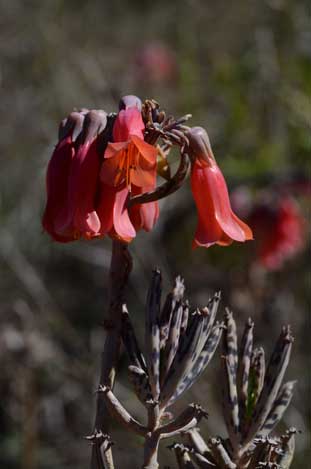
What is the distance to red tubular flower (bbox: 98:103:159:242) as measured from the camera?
1297 mm

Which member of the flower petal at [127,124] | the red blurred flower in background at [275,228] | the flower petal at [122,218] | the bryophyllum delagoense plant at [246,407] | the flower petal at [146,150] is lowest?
the bryophyllum delagoense plant at [246,407]

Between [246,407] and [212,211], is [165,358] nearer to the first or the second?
[246,407]

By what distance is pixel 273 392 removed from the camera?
1.31 m

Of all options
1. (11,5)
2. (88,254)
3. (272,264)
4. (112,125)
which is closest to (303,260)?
(272,264)

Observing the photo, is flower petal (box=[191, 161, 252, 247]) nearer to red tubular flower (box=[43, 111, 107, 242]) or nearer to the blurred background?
red tubular flower (box=[43, 111, 107, 242])

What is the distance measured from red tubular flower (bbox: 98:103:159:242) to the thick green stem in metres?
0.04

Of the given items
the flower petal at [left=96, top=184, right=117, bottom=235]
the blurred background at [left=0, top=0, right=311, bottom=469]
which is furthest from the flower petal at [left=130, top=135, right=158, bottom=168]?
the blurred background at [left=0, top=0, right=311, bottom=469]

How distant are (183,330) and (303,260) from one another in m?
3.89

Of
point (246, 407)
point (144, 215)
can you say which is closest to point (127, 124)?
point (144, 215)

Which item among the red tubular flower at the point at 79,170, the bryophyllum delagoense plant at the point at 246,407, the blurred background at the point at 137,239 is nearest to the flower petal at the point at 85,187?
the red tubular flower at the point at 79,170

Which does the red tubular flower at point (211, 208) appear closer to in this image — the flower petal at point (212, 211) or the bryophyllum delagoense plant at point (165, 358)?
the flower petal at point (212, 211)

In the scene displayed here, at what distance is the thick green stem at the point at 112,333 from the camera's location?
1.22 meters

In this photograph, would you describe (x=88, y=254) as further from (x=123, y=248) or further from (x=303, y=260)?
(x=123, y=248)

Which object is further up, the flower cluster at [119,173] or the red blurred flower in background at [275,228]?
the flower cluster at [119,173]
